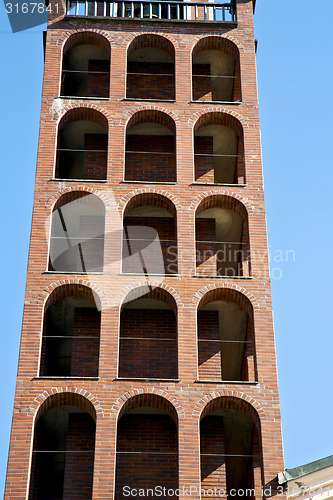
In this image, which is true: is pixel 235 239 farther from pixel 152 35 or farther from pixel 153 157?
pixel 152 35

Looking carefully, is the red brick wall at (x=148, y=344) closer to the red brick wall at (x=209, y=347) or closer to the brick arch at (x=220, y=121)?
the red brick wall at (x=209, y=347)

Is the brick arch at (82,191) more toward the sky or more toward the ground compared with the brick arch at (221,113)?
more toward the ground

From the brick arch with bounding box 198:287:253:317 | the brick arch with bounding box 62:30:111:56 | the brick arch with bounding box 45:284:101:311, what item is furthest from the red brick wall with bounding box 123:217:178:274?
the brick arch with bounding box 62:30:111:56

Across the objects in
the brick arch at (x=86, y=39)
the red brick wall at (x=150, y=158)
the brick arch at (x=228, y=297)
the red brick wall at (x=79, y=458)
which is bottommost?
the red brick wall at (x=79, y=458)

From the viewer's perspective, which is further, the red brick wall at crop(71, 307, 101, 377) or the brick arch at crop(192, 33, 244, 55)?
the brick arch at crop(192, 33, 244, 55)

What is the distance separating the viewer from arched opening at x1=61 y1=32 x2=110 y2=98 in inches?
1241

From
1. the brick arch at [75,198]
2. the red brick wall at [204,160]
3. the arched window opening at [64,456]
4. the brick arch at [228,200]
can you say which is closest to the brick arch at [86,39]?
the red brick wall at [204,160]

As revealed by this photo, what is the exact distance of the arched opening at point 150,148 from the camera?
2973 centimetres

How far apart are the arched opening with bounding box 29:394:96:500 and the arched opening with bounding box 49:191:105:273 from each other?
4320mm

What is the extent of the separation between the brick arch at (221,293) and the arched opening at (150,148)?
15.0ft

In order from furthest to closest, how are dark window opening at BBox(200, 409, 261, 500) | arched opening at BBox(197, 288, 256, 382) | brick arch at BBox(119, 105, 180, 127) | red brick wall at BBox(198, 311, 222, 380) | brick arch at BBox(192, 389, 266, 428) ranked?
1. brick arch at BBox(119, 105, 180, 127)
2. red brick wall at BBox(198, 311, 222, 380)
3. arched opening at BBox(197, 288, 256, 382)
4. dark window opening at BBox(200, 409, 261, 500)
5. brick arch at BBox(192, 389, 266, 428)

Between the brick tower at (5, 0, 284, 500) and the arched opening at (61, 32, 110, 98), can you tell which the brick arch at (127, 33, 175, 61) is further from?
the arched opening at (61, 32, 110, 98)

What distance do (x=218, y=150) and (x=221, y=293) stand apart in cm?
683

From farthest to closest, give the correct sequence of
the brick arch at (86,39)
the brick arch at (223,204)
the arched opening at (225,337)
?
the brick arch at (86,39)
the brick arch at (223,204)
the arched opening at (225,337)
